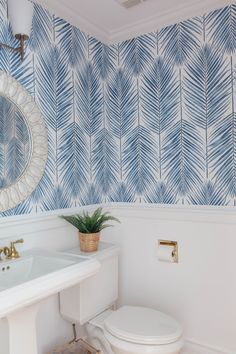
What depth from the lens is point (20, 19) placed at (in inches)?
64.4

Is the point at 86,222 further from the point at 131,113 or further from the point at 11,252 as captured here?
the point at 131,113

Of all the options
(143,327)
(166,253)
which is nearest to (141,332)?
(143,327)

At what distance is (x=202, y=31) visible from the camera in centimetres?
195

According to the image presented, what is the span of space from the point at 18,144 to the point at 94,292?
1.03 metres

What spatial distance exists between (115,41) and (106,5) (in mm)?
385

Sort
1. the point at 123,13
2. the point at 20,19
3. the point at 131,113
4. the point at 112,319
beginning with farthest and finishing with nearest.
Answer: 1. the point at 131,113
2. the point at 123,13
3. the point at 112,319
4. the point at 20,19

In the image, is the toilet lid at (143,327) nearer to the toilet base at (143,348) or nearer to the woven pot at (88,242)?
the toilet base at (143,348)

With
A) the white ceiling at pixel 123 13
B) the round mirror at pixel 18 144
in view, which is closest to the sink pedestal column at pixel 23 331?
the round mirror at pixel 18 144

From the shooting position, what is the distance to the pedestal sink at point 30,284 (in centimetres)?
116

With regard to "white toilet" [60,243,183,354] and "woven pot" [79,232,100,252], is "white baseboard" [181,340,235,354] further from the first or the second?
"woven pot" [79,232,100,252]

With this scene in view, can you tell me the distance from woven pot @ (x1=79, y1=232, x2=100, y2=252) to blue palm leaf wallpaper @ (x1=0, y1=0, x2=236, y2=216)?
245 millimetres

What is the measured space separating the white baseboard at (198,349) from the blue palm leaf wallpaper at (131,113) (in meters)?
0.92

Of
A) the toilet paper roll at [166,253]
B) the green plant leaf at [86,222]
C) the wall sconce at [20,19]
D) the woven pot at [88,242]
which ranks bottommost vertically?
the toilet paper roll at [166,253]

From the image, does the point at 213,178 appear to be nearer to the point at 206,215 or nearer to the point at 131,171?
the point at 206,215
